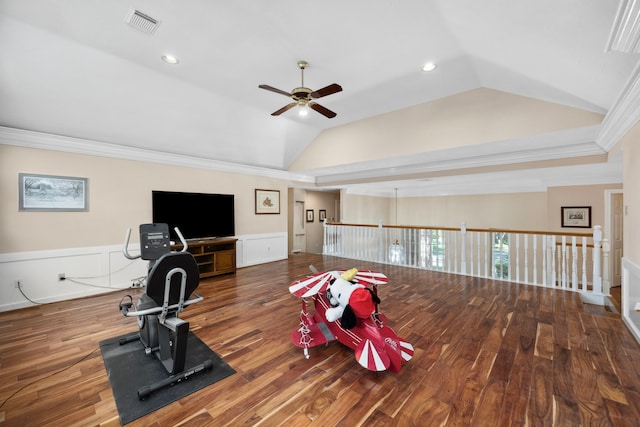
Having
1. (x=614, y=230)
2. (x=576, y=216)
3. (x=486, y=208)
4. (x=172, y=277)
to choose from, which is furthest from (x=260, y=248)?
(x=614, y=230)

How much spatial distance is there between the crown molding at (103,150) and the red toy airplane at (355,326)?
4.10 metres

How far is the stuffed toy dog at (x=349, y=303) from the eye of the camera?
2092 millimetres

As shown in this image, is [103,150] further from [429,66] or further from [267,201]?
[429,66]

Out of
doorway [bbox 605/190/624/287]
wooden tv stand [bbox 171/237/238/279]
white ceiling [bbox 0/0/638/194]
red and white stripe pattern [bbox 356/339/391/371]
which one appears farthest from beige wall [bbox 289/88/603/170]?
doorway [bbox 605/190/624/287]

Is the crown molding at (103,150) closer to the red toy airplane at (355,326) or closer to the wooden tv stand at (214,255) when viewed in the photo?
the wooden tv stand at (214,255)

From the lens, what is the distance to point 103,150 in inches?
Answer: 170

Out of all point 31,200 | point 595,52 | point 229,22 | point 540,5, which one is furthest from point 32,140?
point 595,52

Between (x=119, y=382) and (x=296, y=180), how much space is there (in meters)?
5.98

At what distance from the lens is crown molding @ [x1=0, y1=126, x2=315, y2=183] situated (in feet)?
12.0

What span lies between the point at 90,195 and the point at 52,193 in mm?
430

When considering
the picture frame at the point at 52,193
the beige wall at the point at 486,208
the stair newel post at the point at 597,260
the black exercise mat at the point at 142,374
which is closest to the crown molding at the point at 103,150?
the picture frame at the point at 52,193

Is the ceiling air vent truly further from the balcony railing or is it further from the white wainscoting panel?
the balcony railing

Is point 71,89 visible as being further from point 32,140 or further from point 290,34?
point 290,34

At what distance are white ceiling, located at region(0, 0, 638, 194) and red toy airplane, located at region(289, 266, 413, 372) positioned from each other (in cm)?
243
